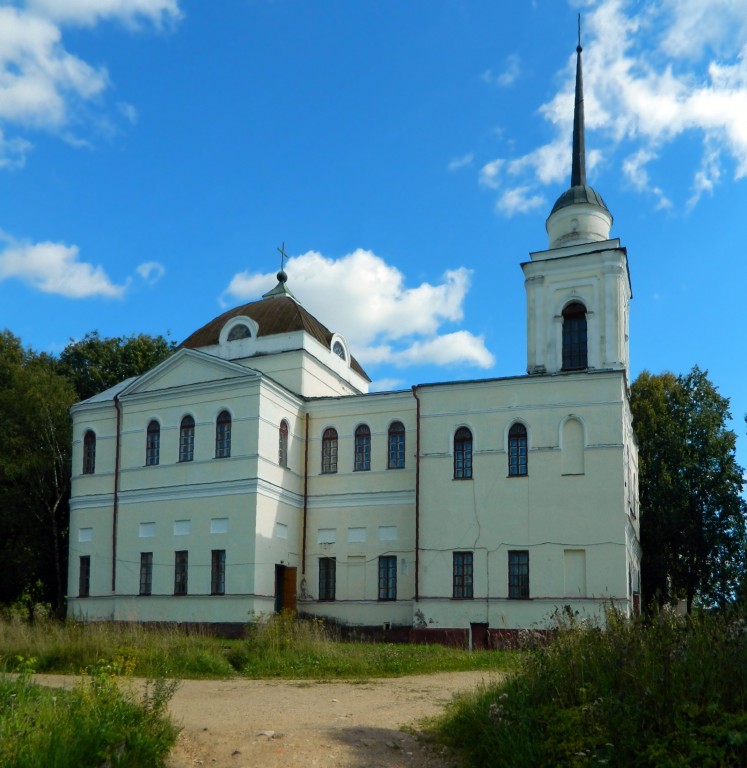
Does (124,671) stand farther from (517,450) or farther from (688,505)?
(688,505)

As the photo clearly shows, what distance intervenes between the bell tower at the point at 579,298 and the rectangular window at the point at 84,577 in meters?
15.3

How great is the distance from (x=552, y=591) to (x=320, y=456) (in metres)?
8.53

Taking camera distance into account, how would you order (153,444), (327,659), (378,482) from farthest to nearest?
(153,444) < (378,482) < (327,659)

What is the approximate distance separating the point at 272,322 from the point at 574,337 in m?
9.94

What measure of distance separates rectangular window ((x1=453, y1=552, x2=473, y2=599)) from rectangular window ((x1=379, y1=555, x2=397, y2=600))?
2226mm

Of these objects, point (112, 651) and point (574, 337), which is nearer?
point (112, 651)

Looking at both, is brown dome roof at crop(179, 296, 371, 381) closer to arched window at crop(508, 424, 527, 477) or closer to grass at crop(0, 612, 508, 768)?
arched window at crop(508, 424, 527, 477)

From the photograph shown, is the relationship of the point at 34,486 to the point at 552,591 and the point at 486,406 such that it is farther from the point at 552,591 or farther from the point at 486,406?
the point at 552,591

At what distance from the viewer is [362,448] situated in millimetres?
28672

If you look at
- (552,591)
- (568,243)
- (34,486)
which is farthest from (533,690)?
(34,486)

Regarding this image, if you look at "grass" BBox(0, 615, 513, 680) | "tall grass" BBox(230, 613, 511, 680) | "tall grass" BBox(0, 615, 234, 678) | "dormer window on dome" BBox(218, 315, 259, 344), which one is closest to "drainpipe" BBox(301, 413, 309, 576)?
"dormer window on dome" BBox(218, 315, 259, 344)

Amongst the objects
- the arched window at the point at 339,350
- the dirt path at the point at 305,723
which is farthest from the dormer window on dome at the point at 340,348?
the dirt path at the point at 305,723

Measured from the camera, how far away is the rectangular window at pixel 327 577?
2812cm

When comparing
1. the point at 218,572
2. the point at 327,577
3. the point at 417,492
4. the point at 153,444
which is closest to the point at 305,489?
the point at 327,577
